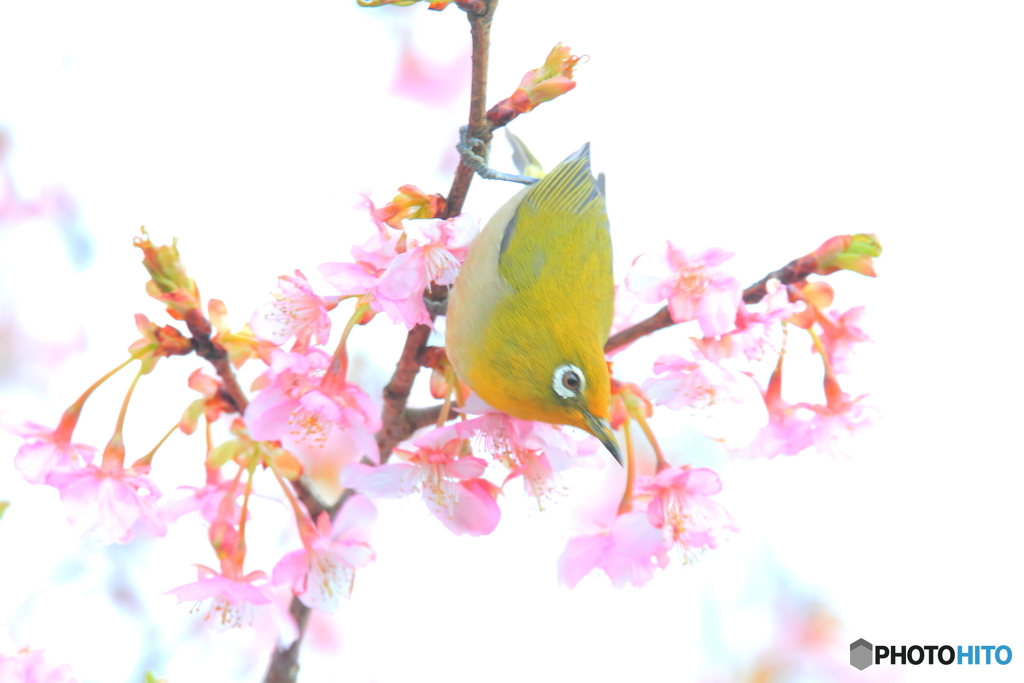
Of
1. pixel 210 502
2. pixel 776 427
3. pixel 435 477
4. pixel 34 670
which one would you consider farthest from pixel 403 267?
pixel 34 670

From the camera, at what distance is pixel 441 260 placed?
1.68 metres

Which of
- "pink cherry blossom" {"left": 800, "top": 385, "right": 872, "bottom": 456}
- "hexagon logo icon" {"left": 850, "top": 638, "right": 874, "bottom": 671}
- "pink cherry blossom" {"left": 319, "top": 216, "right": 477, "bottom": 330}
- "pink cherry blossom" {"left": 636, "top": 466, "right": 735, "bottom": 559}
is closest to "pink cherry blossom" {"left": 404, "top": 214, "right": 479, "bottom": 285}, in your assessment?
"pink cherry blossom" {"left": 319, "top": 216, "right": 477, "bottom": 330}

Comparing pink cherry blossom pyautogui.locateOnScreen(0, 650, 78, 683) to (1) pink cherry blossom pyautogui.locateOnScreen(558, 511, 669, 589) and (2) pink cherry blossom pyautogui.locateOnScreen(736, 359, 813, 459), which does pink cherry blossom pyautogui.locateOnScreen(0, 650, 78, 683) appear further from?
(2) pink cherry blossom pyautogui.locateOnScreen(736, 359, 813, 459)

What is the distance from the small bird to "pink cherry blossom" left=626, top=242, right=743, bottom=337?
0.13 metres

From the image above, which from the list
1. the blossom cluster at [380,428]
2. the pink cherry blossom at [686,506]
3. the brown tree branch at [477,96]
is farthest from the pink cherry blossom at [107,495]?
the pink cherry blossom at [686,506]

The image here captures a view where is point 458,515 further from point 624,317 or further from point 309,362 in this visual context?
point 624,317

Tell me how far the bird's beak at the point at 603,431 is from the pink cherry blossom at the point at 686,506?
0.24 meters

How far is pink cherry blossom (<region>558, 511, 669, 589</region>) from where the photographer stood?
1.80 meters

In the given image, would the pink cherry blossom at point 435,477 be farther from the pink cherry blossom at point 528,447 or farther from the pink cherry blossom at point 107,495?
the pink cherry blossom at point 107,495

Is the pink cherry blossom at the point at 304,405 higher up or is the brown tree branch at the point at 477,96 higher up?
the brown tree branch at the point at 477,96

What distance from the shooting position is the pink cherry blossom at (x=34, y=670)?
1.71 meters

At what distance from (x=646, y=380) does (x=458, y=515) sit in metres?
0.55

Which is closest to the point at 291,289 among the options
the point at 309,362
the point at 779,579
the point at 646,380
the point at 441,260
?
the point at 309,362

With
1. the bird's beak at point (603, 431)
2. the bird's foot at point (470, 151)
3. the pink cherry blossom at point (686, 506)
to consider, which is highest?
the bird's foot at point (470, 151)
